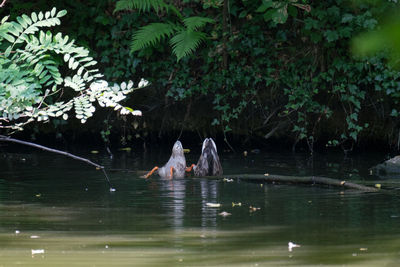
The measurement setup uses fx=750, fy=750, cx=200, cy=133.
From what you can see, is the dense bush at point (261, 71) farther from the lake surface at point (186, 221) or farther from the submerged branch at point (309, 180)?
the submerged branch at point (309, 180)

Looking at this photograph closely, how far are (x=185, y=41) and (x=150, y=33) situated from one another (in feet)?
2.05

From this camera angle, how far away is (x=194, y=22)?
475 inches

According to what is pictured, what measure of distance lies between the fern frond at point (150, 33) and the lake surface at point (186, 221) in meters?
2.96

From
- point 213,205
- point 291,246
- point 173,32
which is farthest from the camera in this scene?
point 173,32

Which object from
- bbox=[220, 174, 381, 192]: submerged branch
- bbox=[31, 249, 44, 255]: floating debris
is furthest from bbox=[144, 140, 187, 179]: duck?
bbox=[31, 249, 44, 255]: floating debris

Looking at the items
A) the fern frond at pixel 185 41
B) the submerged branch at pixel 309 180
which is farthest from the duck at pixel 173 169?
the fern frond at pixel 185 41

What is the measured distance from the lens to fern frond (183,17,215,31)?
473 inches

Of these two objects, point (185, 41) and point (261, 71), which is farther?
point (261, 71)

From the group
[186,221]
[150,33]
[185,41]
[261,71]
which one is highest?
[150,33]

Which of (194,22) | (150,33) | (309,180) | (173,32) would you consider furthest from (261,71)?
(309,180)

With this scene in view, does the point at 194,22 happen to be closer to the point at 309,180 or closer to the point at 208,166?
the point at 208,166

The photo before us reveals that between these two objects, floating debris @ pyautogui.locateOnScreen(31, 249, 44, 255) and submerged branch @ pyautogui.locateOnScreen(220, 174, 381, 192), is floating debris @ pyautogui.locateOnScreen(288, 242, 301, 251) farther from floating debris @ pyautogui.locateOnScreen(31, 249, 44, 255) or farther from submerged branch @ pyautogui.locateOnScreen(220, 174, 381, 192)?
submerged branch @ pyautogui.locateOnScreen(220, 174, 381, 192)

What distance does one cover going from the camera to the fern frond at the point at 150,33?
12.1 meters

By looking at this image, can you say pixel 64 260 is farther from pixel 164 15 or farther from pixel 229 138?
pixel 164 15
